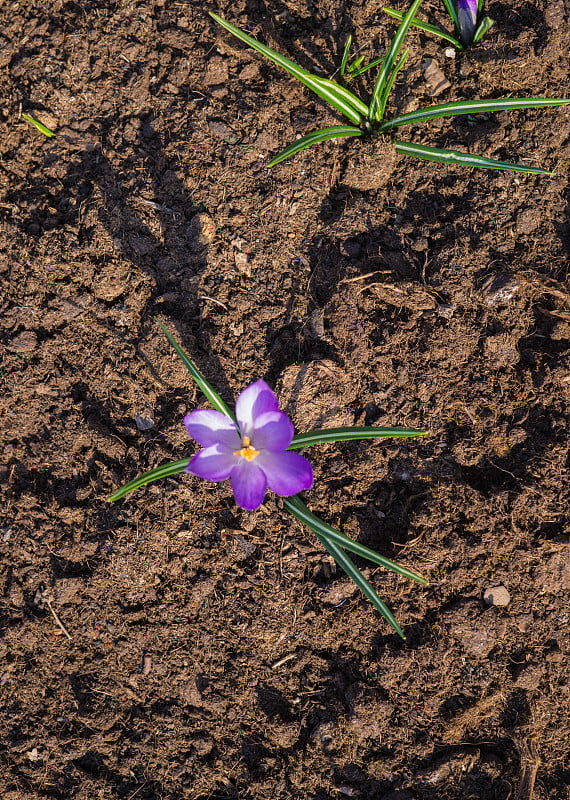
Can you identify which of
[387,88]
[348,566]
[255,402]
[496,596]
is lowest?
[496,596]

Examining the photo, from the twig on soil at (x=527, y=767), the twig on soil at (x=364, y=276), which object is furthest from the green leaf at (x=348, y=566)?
the twig on soil at (x=364, y=276)

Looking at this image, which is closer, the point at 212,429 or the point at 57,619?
the point at 212,429

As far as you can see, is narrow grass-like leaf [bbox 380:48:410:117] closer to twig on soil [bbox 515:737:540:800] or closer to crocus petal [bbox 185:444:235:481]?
crocus petal [bbox 185:444:235:481]

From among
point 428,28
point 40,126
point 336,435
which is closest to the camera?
point 336,435

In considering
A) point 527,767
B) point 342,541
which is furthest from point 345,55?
point 527,767

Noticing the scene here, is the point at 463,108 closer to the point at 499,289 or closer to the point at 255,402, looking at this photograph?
the point at 499,289

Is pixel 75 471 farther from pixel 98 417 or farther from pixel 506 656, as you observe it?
pixel 506 656

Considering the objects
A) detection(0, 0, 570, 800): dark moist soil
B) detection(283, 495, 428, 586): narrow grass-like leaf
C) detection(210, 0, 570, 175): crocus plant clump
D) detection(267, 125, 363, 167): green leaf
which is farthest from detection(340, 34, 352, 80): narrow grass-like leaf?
detection(283, 495, 428, 586): narrow grass-like leaf

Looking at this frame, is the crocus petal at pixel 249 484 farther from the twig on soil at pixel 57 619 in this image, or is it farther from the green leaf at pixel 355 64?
the green leaf at pixel 355 64
